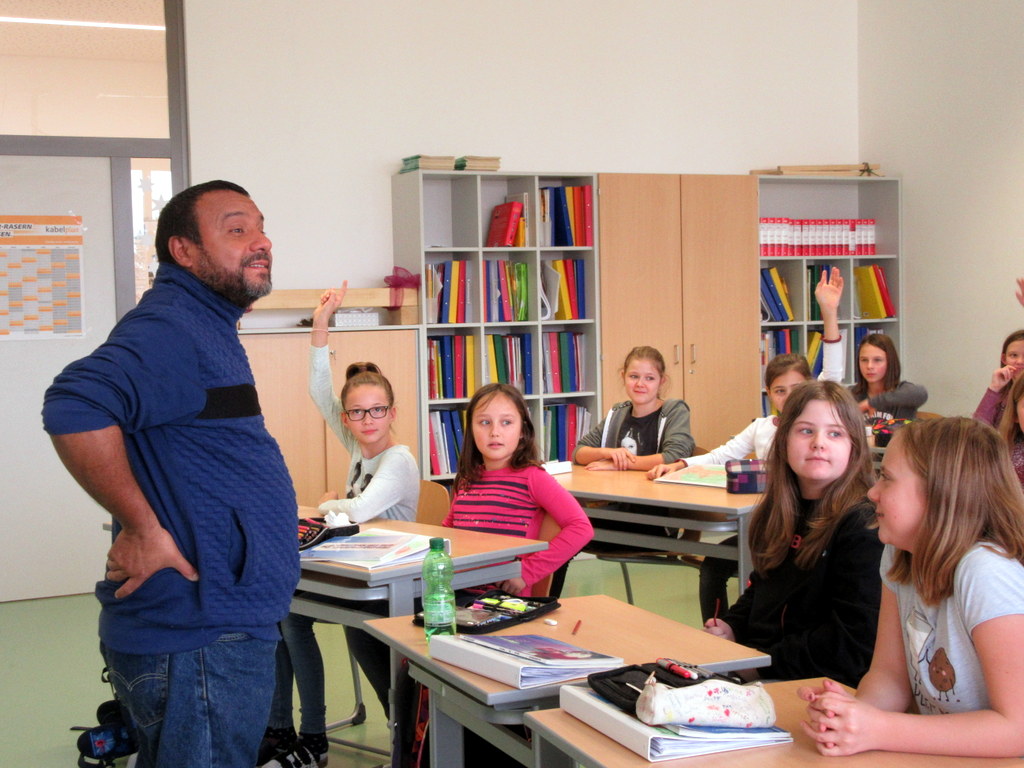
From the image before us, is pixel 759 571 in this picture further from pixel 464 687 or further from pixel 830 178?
pixel 830 178

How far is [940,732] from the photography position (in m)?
1.50

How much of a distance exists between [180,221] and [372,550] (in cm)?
115

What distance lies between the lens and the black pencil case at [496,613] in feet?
7.09

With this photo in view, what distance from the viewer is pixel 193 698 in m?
1.83

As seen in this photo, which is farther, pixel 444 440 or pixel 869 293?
pixel 869 293

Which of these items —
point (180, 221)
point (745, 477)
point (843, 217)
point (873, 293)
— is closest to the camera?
point (180, 221)

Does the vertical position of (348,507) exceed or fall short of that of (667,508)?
it exceeds it

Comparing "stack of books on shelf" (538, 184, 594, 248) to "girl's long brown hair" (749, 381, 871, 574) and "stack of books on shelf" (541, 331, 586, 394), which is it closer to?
"stack of books on shelf" (541, 331, 586, 394)

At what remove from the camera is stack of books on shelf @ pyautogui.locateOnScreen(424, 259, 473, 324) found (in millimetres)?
5719

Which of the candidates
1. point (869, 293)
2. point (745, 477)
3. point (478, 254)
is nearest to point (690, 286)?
point (478, 254)

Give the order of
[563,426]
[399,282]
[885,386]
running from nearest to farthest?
[399,282] < [885,386] < [563,426]

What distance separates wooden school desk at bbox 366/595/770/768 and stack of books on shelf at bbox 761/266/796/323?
14.4 ft

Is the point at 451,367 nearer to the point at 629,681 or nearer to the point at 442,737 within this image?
the point at 442,737

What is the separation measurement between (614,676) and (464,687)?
32 centimetres
